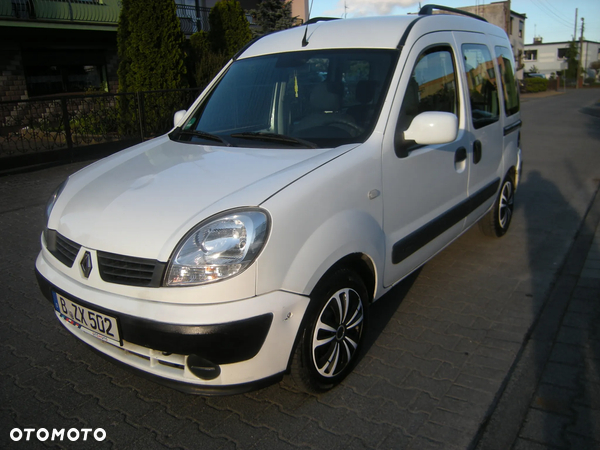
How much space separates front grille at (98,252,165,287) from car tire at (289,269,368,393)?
28.9 inches

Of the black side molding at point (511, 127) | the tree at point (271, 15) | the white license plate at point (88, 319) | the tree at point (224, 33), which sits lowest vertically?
the white license plate at point (88, 319)

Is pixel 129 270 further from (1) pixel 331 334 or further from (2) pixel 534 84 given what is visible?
(2) pixel 534 84

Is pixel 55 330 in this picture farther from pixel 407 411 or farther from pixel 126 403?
pixel 407 411

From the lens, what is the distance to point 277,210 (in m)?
2.37

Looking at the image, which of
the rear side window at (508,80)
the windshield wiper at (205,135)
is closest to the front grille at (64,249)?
the windshield wiper at (205,135)

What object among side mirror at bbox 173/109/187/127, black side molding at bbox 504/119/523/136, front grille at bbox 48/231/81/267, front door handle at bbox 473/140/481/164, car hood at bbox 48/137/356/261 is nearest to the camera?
car hood at bbox 48/137/356/261

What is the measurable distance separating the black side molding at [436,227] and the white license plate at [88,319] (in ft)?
5.38

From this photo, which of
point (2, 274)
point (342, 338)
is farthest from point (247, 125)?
point (2, 274)

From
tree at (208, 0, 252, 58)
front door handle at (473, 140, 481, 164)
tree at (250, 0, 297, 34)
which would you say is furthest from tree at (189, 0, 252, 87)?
front door handle at (473, 140, 481, 164)

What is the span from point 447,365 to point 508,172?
2794mm

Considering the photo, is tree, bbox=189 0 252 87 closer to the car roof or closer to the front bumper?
the car roof

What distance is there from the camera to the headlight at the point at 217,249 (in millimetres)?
2311

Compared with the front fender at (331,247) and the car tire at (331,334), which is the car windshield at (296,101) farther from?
the car tire at (331,334)

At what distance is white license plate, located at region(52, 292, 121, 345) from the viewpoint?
8.01 ft
